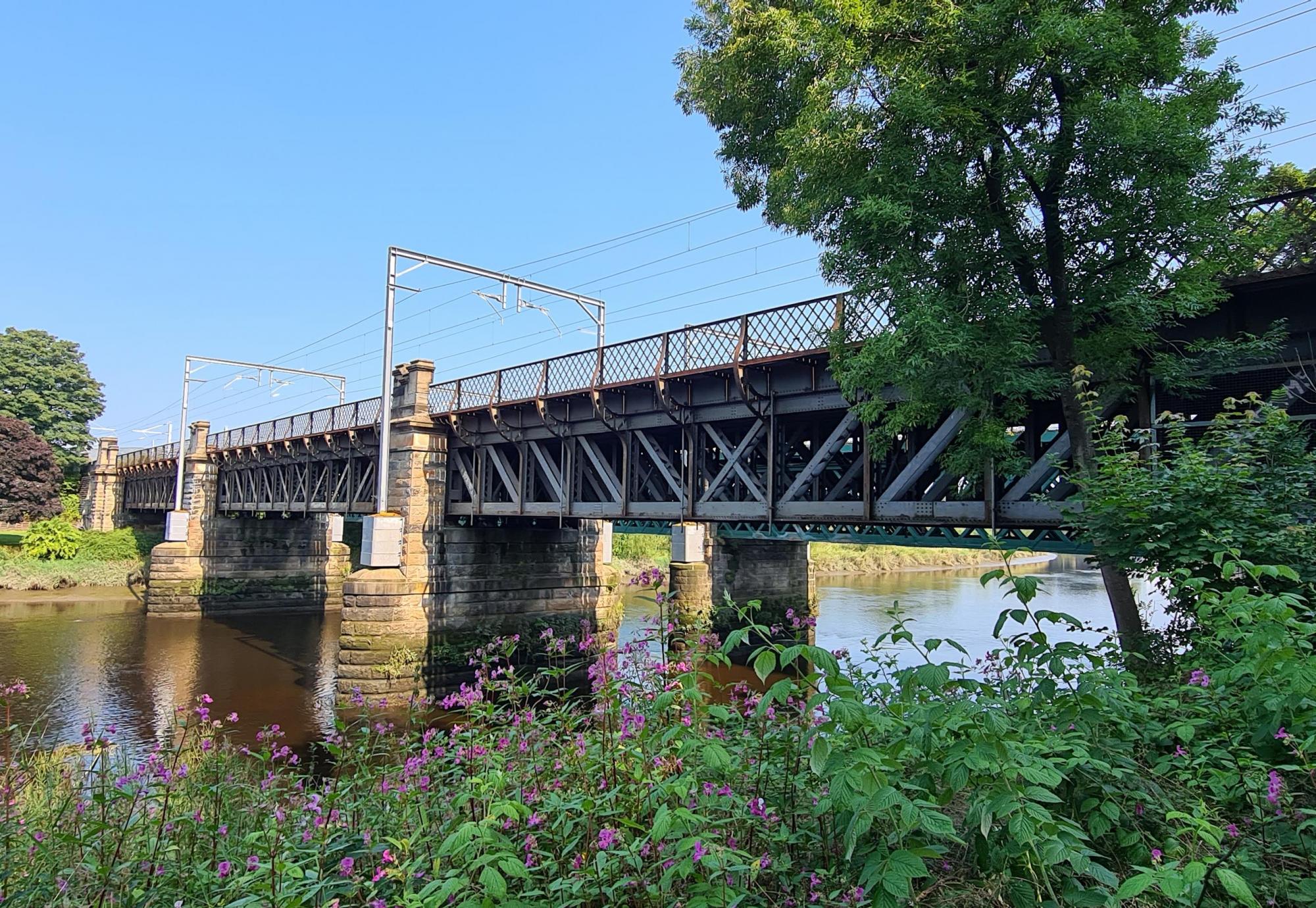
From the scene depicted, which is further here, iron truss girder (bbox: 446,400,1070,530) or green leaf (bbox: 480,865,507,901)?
iron truss girder (bbox: 446,400,1070,530)

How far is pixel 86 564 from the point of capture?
4012 centimetres

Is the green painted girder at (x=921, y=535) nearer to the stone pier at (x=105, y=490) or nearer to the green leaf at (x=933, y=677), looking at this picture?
the green leaf at (x=933, y=677)

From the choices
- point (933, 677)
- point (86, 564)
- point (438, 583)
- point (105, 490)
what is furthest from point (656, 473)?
point (105, 490)

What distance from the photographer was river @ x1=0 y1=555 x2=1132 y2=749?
17.3 metres

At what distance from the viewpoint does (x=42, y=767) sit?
8.89 metres

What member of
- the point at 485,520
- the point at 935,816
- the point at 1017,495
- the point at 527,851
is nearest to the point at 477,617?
the point at 485,520

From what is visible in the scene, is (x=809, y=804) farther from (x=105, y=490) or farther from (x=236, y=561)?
(x=105, y=490)

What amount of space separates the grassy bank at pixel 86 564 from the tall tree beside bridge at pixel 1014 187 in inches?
1791

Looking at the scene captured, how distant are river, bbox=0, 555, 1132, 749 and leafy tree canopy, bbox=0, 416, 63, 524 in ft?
32.6

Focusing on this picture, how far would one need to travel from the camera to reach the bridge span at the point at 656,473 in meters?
9.42

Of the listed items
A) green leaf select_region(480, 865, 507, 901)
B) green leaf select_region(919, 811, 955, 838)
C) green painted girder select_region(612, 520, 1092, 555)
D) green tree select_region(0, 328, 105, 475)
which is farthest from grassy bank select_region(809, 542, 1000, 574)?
green tree select_region(0, 328, 105, 475)

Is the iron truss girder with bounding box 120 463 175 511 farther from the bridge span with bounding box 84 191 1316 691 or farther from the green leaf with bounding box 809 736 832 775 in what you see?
the green leaf with bounding box 809 736 832 775

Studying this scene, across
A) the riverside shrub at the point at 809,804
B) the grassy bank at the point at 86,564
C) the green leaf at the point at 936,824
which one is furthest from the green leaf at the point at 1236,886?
the grassy bank at the point at 86,564

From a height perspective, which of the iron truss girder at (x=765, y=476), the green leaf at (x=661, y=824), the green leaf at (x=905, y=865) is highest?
the iron truss girder at (x=765, y=476)
